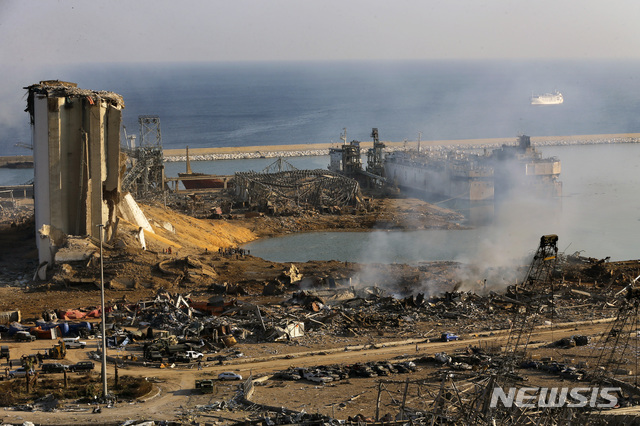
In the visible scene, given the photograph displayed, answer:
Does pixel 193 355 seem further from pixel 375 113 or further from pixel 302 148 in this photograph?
pixel 375 113

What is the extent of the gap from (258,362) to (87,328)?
4.87 m

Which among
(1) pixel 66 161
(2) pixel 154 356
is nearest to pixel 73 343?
(2) pixel 154 356

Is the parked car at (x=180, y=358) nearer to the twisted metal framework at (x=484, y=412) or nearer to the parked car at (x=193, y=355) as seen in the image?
the parked car at (x=193, y=355)

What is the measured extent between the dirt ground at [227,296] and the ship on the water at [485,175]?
61.5ft

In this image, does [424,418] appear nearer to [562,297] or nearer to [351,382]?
[351,382]

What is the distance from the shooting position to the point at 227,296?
88.4 feet

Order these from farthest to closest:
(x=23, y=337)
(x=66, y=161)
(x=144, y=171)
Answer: (x=144, y=171) < (x=66, y=161) < (x=23, y=337)

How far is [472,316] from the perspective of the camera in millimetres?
25047

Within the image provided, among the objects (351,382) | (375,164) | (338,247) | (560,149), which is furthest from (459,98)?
(351,382)

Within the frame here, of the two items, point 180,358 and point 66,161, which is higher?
point 66,161

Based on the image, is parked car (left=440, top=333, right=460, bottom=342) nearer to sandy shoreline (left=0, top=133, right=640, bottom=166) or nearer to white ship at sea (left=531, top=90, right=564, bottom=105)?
sandy shoreline (left=0, top=133, right=640, bottom=166)

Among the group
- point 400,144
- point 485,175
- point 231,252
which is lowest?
point 231,252
